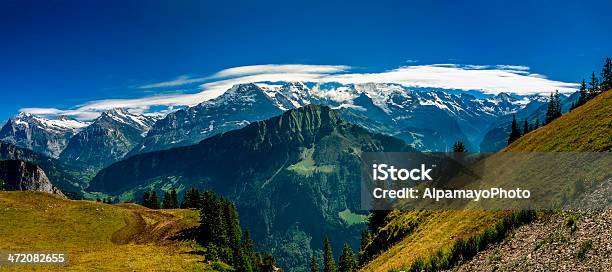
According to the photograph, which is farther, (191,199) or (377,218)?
(191,199)

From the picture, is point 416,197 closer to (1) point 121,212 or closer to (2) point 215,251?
(2) point 215,251

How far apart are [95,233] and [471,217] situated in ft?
243

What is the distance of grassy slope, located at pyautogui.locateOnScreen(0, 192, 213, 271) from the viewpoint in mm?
69438

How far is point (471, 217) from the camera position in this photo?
2172 inches

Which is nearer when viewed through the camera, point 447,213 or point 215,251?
point 447,213

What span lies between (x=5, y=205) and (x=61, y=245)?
95.9 ft

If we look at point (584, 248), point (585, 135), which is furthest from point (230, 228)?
point (584, 248)

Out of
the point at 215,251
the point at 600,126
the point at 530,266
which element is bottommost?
the point at 215,251

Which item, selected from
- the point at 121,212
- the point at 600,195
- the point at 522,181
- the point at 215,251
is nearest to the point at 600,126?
the point at 522,181

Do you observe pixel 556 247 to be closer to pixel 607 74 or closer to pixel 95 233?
pixel 95 233

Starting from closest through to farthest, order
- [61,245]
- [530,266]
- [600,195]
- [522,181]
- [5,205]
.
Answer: [530,266], [600,195], [522,181], [61,245], [5,205]

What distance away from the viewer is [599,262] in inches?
1241


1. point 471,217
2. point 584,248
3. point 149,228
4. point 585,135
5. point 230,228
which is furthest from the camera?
point 230,228

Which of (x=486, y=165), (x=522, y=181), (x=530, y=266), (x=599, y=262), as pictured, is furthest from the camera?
(x=486, y=165)
